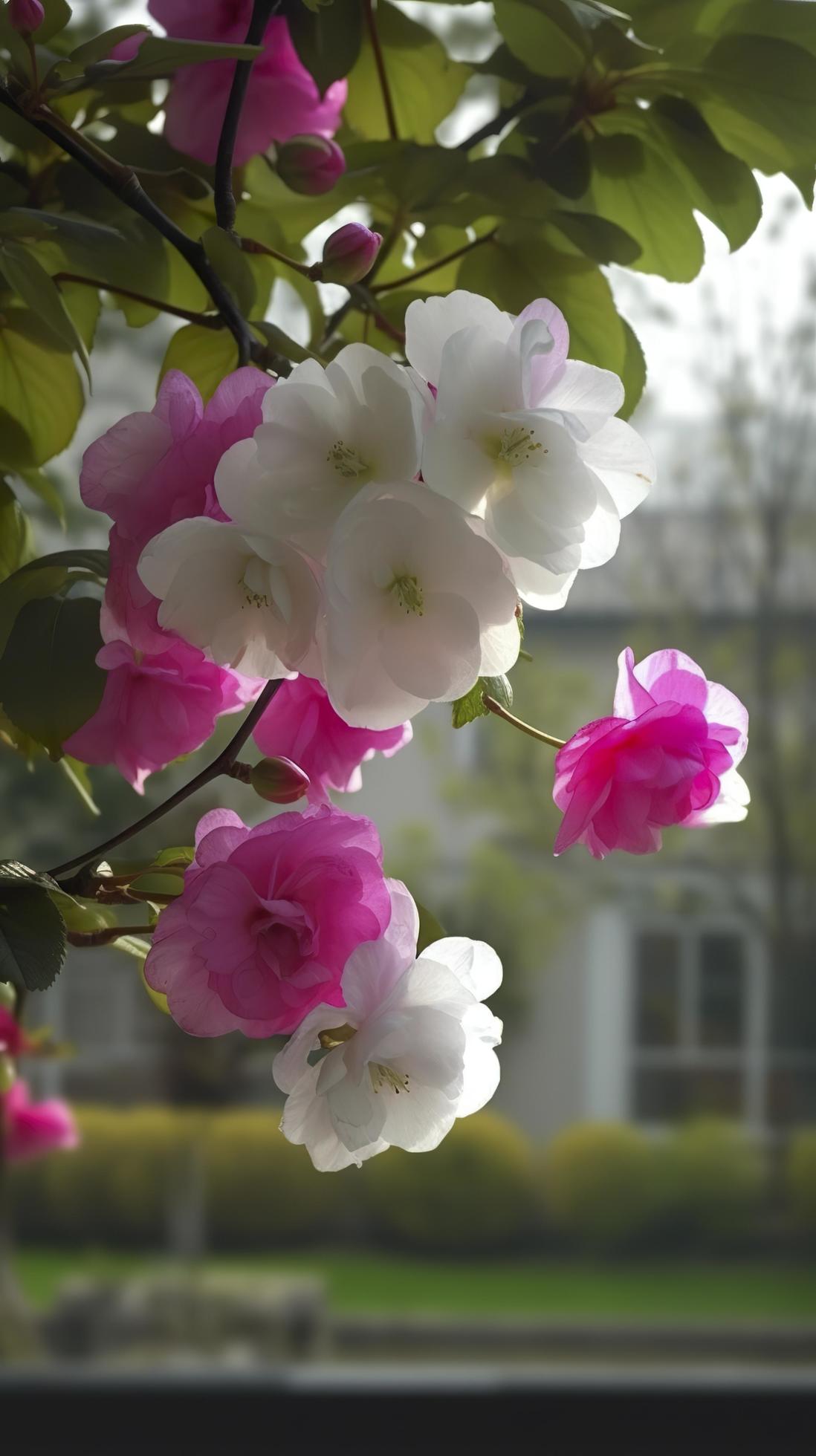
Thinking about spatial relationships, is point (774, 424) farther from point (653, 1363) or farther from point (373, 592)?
point (373, 592)

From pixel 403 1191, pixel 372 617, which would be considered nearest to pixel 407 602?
pixel 372 617

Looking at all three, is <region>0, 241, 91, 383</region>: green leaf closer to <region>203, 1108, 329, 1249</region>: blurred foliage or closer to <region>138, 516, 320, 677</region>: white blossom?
<region>138, 516, 320, 677</region>: white blossom

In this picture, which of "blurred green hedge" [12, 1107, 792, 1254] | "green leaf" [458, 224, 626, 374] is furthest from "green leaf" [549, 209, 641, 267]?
"blurred green hedge" [12, 1107, 792, 1254]

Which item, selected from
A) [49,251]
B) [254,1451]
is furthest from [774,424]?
[49,251]

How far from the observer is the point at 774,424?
2.84 metres

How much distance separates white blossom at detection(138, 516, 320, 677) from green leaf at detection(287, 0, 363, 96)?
5.2 inches

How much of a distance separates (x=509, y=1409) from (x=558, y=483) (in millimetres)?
1634

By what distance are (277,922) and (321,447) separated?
0.06 metres

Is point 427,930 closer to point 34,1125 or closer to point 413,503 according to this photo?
point 413,503

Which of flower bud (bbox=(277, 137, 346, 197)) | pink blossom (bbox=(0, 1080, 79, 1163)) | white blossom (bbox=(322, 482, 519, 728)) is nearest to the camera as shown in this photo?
white blossom (bbox=(322, 482, 519, 728))

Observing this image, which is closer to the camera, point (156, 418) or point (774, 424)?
point (156, 418)

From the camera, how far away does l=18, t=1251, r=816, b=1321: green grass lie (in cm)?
264

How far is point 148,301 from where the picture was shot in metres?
0.23

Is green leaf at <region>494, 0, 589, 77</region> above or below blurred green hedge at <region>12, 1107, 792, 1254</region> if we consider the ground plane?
above
